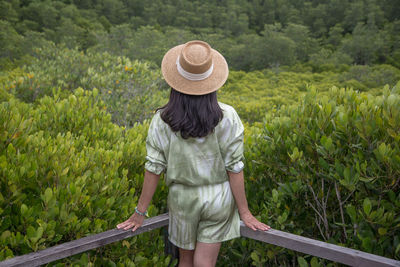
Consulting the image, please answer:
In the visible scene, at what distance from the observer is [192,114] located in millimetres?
1950

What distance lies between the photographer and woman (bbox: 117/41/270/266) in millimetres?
1942

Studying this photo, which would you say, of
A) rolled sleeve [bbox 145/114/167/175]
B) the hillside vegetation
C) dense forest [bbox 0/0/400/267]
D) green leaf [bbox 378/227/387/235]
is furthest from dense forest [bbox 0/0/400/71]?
green leaf [bbox 378/227/387/235]

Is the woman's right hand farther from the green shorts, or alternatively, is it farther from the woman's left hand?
the woman's left hand

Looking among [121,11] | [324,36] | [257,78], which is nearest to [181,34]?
[257,78]

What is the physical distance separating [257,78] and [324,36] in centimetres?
2163

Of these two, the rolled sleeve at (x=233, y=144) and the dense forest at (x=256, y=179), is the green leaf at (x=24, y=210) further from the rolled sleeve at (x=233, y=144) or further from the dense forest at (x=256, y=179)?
the rolled sleeve at (x=233, y=144)

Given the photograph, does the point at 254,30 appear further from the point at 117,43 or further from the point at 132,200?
the point at 132,200

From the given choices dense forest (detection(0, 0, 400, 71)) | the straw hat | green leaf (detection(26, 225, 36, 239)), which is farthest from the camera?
dense forest (detection(0, 0, 400, 71))

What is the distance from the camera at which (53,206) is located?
6.44ft

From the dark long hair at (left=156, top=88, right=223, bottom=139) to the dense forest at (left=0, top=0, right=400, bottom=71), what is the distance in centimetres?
2929

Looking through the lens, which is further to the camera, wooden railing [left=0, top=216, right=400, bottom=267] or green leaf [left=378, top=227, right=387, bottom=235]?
green leaf [left=378, top=227, right=387, bottom=235]

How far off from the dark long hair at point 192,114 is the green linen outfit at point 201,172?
61mm

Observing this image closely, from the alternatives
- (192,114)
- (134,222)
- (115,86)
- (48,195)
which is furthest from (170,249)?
(115,86)

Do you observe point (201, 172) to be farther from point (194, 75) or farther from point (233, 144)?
point (194, 75)
